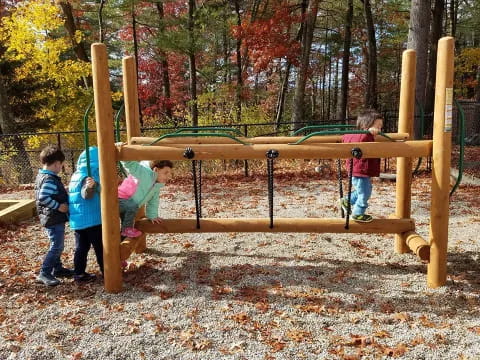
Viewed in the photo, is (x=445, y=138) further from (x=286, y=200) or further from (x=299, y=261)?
(x=286, y=200)

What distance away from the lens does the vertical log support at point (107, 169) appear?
11.1 feet

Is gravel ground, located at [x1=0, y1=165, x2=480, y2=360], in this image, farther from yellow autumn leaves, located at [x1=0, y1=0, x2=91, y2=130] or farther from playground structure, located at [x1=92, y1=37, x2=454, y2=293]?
yellow autumn leaves, located at [x1=0, y1=0, x2=91, y2=130]

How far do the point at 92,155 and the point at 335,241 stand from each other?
284 cm

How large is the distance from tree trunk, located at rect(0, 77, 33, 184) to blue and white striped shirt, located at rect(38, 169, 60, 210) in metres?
8.86

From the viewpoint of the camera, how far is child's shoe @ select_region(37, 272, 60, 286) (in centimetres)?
386

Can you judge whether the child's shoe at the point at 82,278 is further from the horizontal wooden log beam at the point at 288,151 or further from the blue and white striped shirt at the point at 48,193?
the horizontal wooden log beam at the point at 288,151

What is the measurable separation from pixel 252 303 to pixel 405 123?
89.7 inches

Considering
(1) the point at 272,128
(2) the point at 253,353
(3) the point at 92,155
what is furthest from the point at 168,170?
(1) the point at 272,128

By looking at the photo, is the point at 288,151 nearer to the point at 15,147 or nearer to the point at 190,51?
the point at 190,51

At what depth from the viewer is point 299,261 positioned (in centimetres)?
439

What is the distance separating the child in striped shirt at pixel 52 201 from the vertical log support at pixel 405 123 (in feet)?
10.2

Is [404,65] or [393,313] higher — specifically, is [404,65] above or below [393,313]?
above

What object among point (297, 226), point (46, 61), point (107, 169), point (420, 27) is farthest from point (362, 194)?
point (46, 61)

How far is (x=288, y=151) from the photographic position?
3531mm
